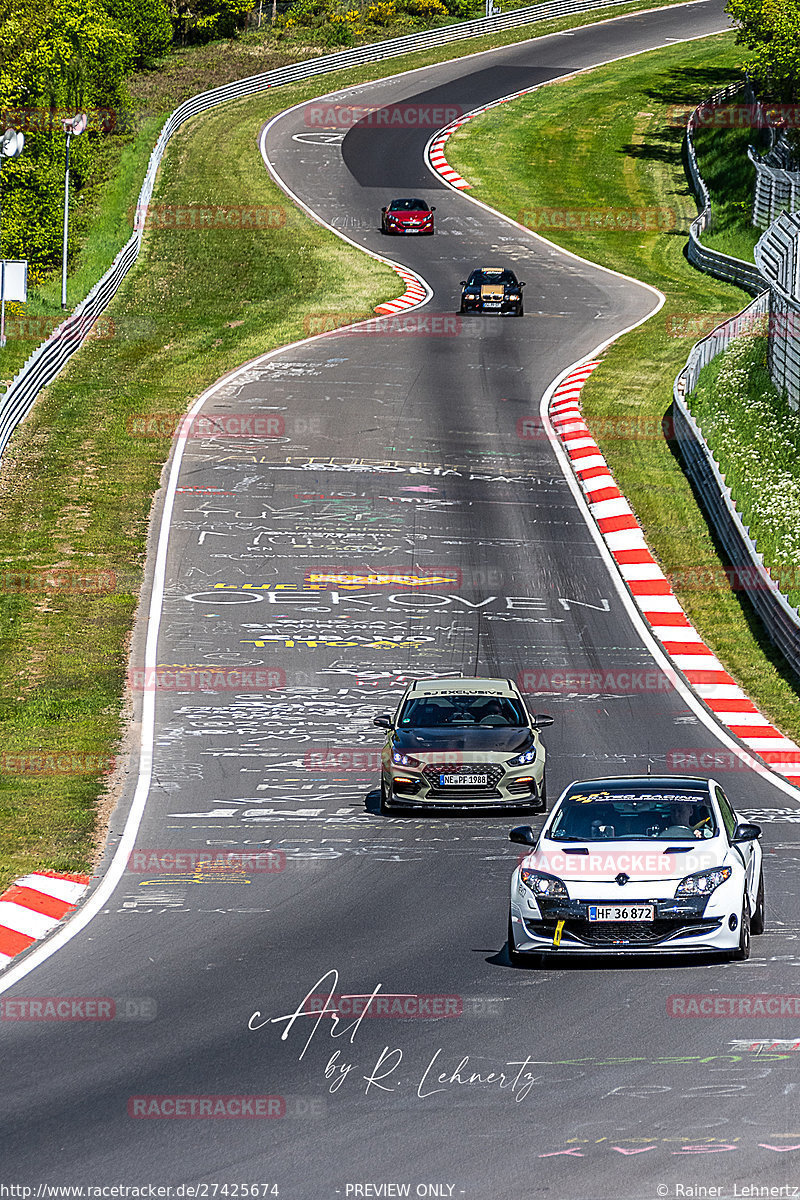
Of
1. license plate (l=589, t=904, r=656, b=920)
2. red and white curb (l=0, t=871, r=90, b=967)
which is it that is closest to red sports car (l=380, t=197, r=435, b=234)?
red and white curb (l=0, t=871, r=90, b=967)

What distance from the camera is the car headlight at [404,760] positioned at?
1950cm

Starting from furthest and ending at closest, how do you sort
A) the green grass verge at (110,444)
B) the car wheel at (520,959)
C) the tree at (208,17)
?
the tree at (208,17) < the green grass verge at (110,444) < the car wheel at (520,959)

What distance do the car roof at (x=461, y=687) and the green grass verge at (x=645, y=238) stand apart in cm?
531

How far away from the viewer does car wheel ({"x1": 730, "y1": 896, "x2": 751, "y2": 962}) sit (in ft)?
→ 42.3

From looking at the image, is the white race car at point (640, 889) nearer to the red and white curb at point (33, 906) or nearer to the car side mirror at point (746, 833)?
the car side mirror at point (746, 833)

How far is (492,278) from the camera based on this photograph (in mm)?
53594

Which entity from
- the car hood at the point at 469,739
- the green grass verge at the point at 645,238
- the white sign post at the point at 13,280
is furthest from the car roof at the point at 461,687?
the white sign post at the point at 13,280

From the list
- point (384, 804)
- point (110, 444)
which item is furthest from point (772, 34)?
point (384, 804)

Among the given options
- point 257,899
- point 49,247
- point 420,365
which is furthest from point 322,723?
point 49,247

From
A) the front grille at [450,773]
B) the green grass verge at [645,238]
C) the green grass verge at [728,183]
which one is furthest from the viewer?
the green grass verge at [728,183]

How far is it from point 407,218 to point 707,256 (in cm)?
1154

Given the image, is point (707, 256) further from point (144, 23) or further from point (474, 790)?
point (144, 23)

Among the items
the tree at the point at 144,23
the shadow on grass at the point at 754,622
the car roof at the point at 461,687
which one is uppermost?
the tree at the point at 144,23

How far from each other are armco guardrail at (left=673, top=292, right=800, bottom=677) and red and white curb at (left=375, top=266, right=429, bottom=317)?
12920 millimetres
